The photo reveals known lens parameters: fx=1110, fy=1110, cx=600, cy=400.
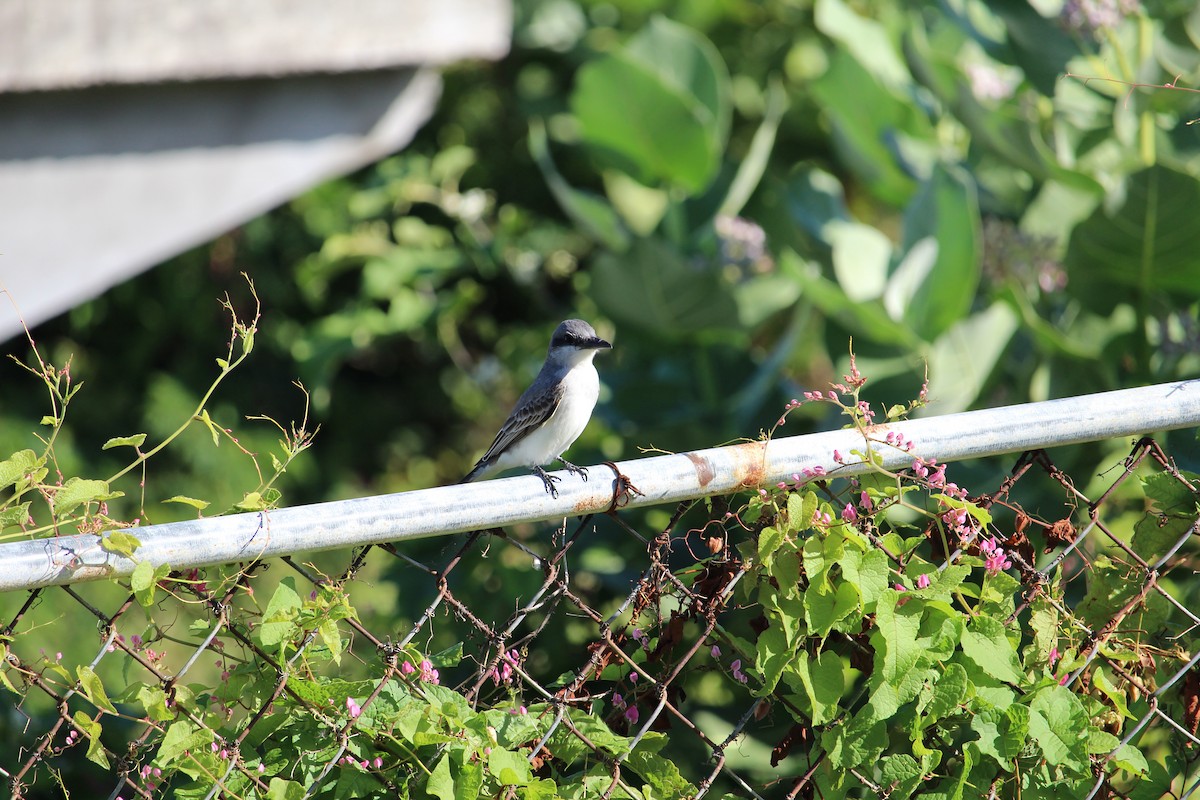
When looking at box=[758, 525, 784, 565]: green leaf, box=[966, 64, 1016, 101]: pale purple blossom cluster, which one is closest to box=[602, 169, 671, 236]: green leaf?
box=[966, 64, 1016, 101]: pale purple blossom cluster

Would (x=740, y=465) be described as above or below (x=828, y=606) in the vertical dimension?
above

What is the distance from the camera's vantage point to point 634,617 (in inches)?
75.1

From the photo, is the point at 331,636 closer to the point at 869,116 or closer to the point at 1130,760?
the point at 1130,760

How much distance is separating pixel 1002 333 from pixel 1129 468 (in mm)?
2365

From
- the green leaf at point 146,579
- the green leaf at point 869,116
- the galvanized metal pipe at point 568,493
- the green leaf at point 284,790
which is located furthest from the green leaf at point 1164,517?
the green leaf at point 869,116

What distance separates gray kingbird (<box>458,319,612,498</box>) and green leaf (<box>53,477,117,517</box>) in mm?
2104

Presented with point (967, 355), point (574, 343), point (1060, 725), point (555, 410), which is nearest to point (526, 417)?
point (555, 410)

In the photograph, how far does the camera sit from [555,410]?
3.75m

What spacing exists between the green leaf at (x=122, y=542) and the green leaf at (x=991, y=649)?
1.29m

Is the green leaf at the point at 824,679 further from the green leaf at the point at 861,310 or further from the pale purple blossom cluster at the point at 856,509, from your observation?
the green leaf at the point at 861,310

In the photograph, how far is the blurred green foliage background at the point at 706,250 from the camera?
4.12m

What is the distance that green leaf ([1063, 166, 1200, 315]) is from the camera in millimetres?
3695

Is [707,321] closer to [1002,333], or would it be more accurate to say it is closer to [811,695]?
[1002,333]

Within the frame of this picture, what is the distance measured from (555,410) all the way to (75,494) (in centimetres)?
224
